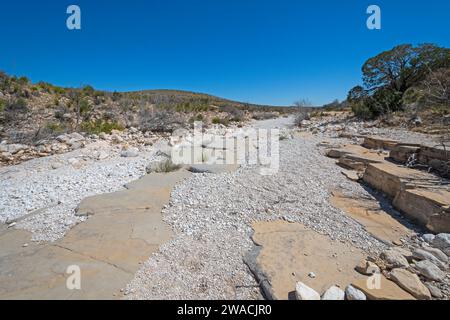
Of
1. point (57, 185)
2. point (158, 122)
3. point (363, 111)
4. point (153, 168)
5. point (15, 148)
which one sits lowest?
point (57, 185)

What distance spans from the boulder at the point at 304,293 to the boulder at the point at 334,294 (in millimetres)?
58

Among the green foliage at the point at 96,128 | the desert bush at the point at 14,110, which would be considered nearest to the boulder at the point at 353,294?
the green foliage at the point at 96,128

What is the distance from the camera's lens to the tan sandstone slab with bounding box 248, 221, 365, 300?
176cm

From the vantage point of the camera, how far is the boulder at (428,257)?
1.82 metres

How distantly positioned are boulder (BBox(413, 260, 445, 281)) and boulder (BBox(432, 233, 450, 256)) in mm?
385

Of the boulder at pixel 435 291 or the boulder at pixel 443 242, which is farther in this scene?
the boulder at pixel 443 242

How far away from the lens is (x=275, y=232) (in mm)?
2484

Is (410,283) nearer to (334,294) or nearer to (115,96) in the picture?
(334,294)

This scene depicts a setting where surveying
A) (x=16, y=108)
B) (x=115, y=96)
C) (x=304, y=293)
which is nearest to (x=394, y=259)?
(x=304, y=293)

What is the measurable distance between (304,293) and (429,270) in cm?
107

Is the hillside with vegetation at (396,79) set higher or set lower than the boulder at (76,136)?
higher

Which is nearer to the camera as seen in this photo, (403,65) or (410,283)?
(410,283)

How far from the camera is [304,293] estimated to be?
61.3 inches

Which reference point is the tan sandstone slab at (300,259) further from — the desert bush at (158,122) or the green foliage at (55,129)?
the desert bush at (158,122)
